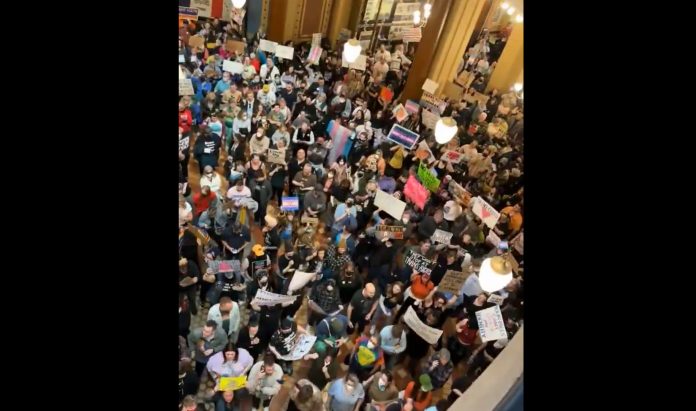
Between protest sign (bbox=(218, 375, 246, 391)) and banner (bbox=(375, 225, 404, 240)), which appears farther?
banner (bbox=(375, 225, 404, 240))

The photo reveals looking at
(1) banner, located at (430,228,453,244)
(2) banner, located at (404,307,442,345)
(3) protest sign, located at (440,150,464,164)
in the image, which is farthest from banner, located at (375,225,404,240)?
(3) protest sign, located at (440,150,464,164)

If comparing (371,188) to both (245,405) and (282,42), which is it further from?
(282,42)

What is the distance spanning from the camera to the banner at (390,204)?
7090mm

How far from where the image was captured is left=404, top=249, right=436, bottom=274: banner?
6.60 m

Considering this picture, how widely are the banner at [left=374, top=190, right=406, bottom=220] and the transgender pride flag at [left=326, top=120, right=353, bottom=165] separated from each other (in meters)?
2.26

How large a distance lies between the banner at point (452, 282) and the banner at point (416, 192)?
159 centimetres

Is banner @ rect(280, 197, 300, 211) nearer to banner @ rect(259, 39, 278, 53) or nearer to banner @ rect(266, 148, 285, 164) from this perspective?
banner @ rect(266, 148, 285, 164)

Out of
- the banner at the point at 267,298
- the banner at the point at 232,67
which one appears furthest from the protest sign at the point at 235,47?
the banner at the point at 267,298

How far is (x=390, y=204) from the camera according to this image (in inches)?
284

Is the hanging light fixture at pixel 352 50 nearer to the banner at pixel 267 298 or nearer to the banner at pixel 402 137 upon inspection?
the banner at pixel 402 137

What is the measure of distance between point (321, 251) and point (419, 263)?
4.43 feet

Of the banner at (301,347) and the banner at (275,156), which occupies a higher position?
the banner at (275,156)

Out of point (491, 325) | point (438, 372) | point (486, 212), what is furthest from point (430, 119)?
point (438, 372)
